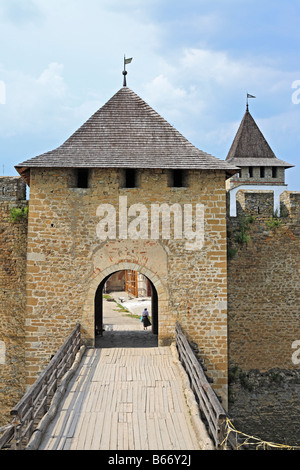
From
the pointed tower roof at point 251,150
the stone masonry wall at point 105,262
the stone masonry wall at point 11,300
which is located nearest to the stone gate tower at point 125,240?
the stone masonry wall at point 105,262

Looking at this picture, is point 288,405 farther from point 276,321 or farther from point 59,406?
point 59,406

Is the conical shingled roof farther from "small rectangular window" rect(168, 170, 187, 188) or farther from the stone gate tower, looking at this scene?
"small rectangular window" rect(168, 170, 187, 188)

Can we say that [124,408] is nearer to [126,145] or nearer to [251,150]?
[126,145]

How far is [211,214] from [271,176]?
23836 mm

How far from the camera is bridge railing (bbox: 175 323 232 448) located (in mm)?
6086

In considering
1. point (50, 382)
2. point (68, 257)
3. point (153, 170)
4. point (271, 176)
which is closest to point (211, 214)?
point (153, 170)

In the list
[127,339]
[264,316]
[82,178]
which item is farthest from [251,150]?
[82,178]

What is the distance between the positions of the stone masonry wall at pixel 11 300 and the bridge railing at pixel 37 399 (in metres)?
2.31

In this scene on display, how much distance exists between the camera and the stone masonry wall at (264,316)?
509 inches

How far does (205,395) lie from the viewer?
7.25 metres

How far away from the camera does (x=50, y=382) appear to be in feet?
26.6

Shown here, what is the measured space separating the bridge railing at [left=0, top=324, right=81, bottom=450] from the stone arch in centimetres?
123

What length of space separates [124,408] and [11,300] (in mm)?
5686

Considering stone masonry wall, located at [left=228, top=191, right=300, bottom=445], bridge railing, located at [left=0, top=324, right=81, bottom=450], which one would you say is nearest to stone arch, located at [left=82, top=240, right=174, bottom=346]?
bridge railing, located at [left=0, top=324, right=81, bottom=450]
